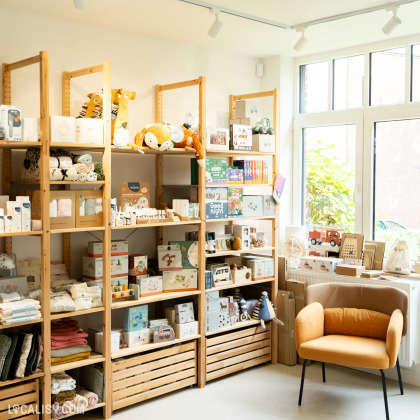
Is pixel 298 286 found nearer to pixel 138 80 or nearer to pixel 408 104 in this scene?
pixel 408 104

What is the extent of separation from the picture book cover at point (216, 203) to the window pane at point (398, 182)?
1.36m

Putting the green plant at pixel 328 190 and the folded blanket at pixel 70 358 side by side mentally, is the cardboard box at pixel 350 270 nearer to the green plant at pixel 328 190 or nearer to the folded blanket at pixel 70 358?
the green plant at pixel 328 190

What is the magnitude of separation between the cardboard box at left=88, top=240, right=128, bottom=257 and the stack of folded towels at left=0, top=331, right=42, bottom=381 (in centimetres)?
69

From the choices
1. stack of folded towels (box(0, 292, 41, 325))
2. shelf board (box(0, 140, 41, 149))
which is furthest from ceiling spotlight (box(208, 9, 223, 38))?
stack of folded towels (box(0, 292, 41, 325))

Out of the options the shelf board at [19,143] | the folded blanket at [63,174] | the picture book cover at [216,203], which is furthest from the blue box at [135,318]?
the shelf board at [19,143]

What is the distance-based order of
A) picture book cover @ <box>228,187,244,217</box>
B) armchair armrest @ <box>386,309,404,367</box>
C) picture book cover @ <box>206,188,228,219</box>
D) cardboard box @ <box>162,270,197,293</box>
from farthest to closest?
picture book cover @ <box>228,187,244,217</box> → picture book cover @ <box>206,188,228,219</box> → cardboard box @ <box>162,270,197,293</box> → armchair armrest @ <box>386,309,404,367</box>

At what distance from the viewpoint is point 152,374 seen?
3.86 meters

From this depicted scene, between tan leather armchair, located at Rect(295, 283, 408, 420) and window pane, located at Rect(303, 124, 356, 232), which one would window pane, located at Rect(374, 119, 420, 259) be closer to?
window pane, located at Rect(303, 124, 356, 232)

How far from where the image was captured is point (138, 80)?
4.23 metres

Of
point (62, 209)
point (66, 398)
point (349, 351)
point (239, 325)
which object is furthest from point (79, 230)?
point (349, 351)

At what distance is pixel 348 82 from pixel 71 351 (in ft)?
10.3

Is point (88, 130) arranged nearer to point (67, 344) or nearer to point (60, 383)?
point (67, 344)

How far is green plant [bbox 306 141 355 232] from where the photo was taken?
488cm

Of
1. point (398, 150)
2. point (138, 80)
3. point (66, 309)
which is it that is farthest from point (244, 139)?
point (66, 309)
